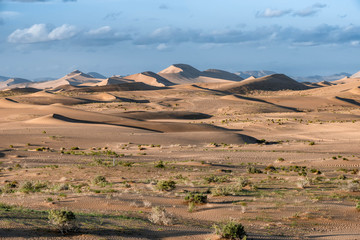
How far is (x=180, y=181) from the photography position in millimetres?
20891

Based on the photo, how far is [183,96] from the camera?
11106 cm

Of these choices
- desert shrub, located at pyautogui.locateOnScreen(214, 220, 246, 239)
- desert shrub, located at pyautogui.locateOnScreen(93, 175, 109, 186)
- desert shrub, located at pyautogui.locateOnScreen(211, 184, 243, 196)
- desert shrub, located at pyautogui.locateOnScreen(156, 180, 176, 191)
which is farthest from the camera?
desert shrub, located at pyautogui.locateOnScreen(93, 175, 109, 186)

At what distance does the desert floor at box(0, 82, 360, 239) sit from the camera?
1143 centimetres

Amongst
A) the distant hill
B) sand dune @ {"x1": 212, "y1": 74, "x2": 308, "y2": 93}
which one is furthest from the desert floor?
sand dune @ {"x1": 212, "y1": 74, "x2": 308, "y2": 93}

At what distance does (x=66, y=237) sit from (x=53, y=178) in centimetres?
1273

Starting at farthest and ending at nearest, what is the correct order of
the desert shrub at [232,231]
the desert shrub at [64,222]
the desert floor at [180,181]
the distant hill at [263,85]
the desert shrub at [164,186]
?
the distant hill at [263,85]
the desert shrub at [164,186]
the desert floor at [180,181]
the desert shrub at [232,231]
the desert shrub at [64,222]

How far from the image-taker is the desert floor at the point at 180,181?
11430 millimetres

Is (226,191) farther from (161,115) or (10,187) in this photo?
(161,115)

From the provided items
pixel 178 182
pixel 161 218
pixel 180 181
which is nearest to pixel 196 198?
pixel 161 218

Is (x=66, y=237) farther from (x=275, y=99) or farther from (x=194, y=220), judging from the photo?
(x=275, y=99)

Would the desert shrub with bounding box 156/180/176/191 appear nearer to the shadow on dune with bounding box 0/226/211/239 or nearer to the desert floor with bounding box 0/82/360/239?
the desert floor with bounding box 0/82/360/239

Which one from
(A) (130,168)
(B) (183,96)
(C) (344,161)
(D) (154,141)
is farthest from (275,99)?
(A) (130,168)

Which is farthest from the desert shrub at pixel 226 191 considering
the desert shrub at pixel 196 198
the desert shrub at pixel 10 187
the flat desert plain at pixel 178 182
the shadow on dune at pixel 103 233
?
the desert shrub at pixel 10 187

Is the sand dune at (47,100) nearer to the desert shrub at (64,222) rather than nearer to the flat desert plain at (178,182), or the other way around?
the flat desert plain at (178,182)
